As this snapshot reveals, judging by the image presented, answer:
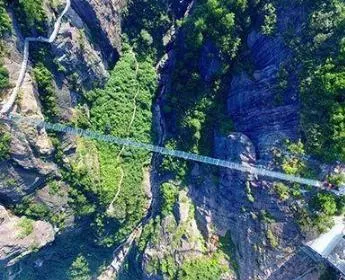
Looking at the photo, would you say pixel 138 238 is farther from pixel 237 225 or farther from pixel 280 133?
pixel 280 133

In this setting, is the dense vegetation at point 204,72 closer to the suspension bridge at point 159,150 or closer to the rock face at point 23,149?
the suspension bridge at point 159,150

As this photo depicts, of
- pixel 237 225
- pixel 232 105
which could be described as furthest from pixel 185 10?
pixel 237 225

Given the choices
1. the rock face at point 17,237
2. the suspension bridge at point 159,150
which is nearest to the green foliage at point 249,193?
the suspension bridge at point 159,150

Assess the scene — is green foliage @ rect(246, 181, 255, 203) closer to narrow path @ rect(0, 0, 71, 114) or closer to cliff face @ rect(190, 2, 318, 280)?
cliff face @ rect(190, 2, 318, 280)

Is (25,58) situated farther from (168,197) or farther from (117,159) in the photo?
(168,197)

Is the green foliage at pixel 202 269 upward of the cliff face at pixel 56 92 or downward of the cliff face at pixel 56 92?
downward

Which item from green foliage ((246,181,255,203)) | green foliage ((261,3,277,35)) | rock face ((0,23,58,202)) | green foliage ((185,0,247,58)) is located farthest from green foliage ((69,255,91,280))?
green foliage ((261,3,277,35))
